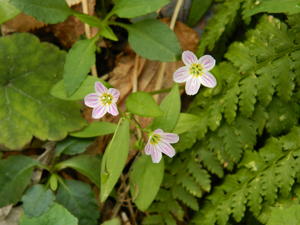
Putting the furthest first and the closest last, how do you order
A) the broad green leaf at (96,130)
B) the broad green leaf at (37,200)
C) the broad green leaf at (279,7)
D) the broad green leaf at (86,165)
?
the broad green leaf at (86,165)
the broad green leaf at (37,200)
the broad green leaf at (96,130)
the broad green leaf at (279,7)

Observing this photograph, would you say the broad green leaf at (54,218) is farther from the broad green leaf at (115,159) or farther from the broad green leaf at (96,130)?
the broad green leaf at (96,130)

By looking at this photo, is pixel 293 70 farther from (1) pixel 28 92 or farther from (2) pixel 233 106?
(1) pixel 28 92

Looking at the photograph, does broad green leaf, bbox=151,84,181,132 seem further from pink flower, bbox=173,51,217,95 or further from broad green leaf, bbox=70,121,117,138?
broad green leaf, bbox=70,121,117,138

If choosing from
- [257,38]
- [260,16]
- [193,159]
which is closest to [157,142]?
[193,159]

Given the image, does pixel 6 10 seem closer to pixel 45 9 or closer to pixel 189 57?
pixel 45 9

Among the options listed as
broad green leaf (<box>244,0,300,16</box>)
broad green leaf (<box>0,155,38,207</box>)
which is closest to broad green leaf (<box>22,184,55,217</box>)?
broad green leaf (<box>0,155,38,207</box>)

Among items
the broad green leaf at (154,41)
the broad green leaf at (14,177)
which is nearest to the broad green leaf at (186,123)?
the broad green leaf at (154,41)

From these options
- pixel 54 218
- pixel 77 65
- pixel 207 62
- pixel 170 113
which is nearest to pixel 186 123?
pixel 170 113
